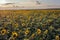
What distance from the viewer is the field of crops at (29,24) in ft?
4.92

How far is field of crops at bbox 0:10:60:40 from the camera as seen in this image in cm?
150

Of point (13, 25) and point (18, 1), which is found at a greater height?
point (18, 1)

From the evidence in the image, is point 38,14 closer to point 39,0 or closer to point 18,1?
point 39,0

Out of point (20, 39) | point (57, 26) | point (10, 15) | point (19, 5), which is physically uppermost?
point (19, 5)

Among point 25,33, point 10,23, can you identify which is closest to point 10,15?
point 10,23

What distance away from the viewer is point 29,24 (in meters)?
1.58

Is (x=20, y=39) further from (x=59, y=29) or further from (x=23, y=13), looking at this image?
(x=59, y=29)

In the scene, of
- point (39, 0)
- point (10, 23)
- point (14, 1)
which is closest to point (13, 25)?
point (10, 23)

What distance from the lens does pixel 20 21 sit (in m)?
1.60

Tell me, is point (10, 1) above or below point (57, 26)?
above

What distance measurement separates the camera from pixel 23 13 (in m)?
1.63

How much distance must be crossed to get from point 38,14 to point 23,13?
177mm

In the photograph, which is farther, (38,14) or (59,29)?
(38,14)

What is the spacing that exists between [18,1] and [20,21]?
254mm
